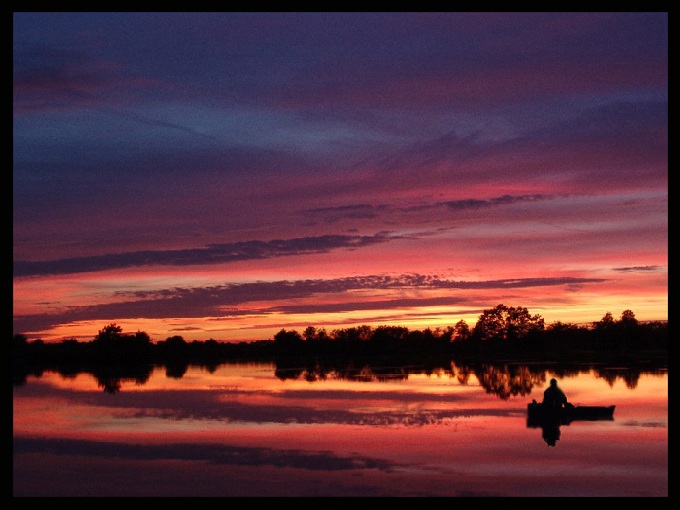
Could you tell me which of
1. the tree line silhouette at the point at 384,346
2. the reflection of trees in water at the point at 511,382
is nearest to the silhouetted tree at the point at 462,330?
the tree line silhouette at the point at 384,346

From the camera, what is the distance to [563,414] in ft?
92.3

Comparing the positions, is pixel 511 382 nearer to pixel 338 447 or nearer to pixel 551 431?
pixel 551 431

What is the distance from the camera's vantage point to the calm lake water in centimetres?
1928

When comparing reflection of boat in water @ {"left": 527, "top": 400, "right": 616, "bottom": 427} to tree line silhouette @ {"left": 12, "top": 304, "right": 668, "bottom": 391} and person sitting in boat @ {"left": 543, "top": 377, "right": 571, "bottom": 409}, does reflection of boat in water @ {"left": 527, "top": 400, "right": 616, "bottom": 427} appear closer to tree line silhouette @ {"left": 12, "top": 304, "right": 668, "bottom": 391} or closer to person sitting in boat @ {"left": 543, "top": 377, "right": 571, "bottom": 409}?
person sitting in boat @ {"left": 543, "top": 377, "right": 571, "bottom": 409}

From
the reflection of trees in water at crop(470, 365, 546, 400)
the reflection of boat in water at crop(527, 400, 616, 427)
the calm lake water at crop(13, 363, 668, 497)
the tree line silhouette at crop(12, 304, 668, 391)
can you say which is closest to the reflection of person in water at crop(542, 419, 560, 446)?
the reflection of boat in water at crop(527, 400, 616, 427)

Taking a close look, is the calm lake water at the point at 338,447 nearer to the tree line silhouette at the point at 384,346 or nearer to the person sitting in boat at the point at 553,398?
the person sitting in boat at the point at 553,398

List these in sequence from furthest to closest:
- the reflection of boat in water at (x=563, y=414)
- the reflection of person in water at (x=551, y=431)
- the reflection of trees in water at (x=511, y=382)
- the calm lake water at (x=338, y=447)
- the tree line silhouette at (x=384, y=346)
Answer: the tree line silhouette at (x=384, y=346)
the reflection of trees in water at (x=511, y=382)
the reflection of boat in water at (x=563, y=414)
the reflection of person in water at (x=551, y=431)
the calm lake water at (x=338, y=447)

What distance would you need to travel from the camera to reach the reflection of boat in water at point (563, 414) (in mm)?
27672

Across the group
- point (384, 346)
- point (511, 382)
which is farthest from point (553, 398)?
point (384, 346)

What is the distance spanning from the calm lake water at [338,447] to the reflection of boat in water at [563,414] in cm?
31

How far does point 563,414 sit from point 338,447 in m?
9.04

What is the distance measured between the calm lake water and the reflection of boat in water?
1.01ft
